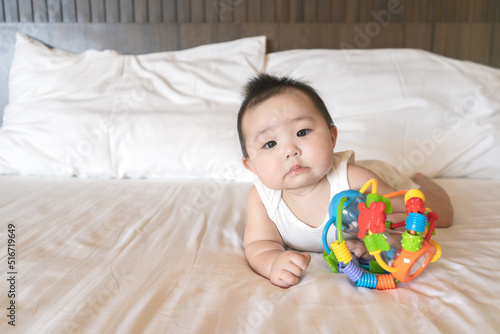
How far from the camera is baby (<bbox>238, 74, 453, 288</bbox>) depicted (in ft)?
2.84

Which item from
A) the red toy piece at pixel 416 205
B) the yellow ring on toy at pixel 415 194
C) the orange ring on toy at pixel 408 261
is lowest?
the orange ring on toy at pixel 408 261

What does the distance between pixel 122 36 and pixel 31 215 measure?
3.46ft

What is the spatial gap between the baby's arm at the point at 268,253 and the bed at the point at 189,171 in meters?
0.02

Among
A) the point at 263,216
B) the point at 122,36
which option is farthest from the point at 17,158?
the point at 263,216

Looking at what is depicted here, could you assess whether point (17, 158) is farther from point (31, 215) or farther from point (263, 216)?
point (263, 216)

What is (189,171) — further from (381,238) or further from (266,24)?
(381,238)

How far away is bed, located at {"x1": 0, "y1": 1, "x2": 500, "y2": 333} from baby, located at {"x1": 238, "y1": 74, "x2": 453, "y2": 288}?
0.05 meters

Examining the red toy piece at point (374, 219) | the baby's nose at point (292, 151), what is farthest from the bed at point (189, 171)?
the baby's nose at point (292, 151)

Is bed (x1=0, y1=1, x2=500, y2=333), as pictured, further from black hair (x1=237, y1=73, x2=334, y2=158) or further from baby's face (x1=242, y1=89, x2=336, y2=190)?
black hair (x1=237, y1=73, x2=334, y2=158)

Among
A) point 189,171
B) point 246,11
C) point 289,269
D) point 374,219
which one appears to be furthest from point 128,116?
point 374,219

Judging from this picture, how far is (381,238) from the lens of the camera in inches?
28.3

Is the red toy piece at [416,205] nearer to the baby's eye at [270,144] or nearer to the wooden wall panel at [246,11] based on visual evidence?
the baby's eye at [270,144]

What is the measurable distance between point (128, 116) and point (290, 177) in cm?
89

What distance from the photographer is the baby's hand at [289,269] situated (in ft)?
2.59
